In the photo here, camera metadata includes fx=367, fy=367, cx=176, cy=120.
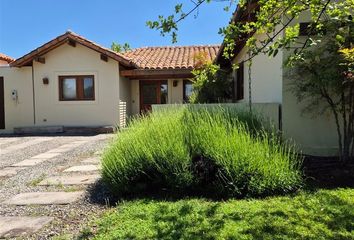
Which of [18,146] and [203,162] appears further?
[18,146]

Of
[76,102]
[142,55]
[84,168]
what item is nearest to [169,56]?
[142,55]

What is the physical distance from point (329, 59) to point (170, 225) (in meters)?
4.36

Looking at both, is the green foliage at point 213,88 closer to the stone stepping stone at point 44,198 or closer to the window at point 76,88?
the window at point 76,88

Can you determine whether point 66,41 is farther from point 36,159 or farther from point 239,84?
point 36,159

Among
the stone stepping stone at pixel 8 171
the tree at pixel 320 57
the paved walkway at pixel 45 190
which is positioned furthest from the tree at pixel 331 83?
the stone stepping stone at pixel 8 171

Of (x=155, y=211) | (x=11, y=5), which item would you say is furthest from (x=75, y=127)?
(x=155, y=211)

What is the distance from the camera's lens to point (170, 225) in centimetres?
420

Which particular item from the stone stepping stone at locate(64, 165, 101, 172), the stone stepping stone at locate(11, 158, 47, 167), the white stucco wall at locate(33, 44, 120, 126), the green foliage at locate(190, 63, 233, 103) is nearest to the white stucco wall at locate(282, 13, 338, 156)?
the stone stepping stone at locate(64, 165, 101, 172)

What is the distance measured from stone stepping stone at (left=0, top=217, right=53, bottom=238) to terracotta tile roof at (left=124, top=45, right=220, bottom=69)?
12.3 m

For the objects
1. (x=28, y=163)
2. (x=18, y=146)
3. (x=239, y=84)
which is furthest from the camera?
(x=239, y=84)

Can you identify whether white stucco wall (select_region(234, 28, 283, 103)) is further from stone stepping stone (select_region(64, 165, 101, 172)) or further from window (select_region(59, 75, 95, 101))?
window (select_region(59, 75, 95, 101))

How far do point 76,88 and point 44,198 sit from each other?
1150 centimetres

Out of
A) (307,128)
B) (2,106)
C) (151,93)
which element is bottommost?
(307,128)

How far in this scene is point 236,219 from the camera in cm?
437
